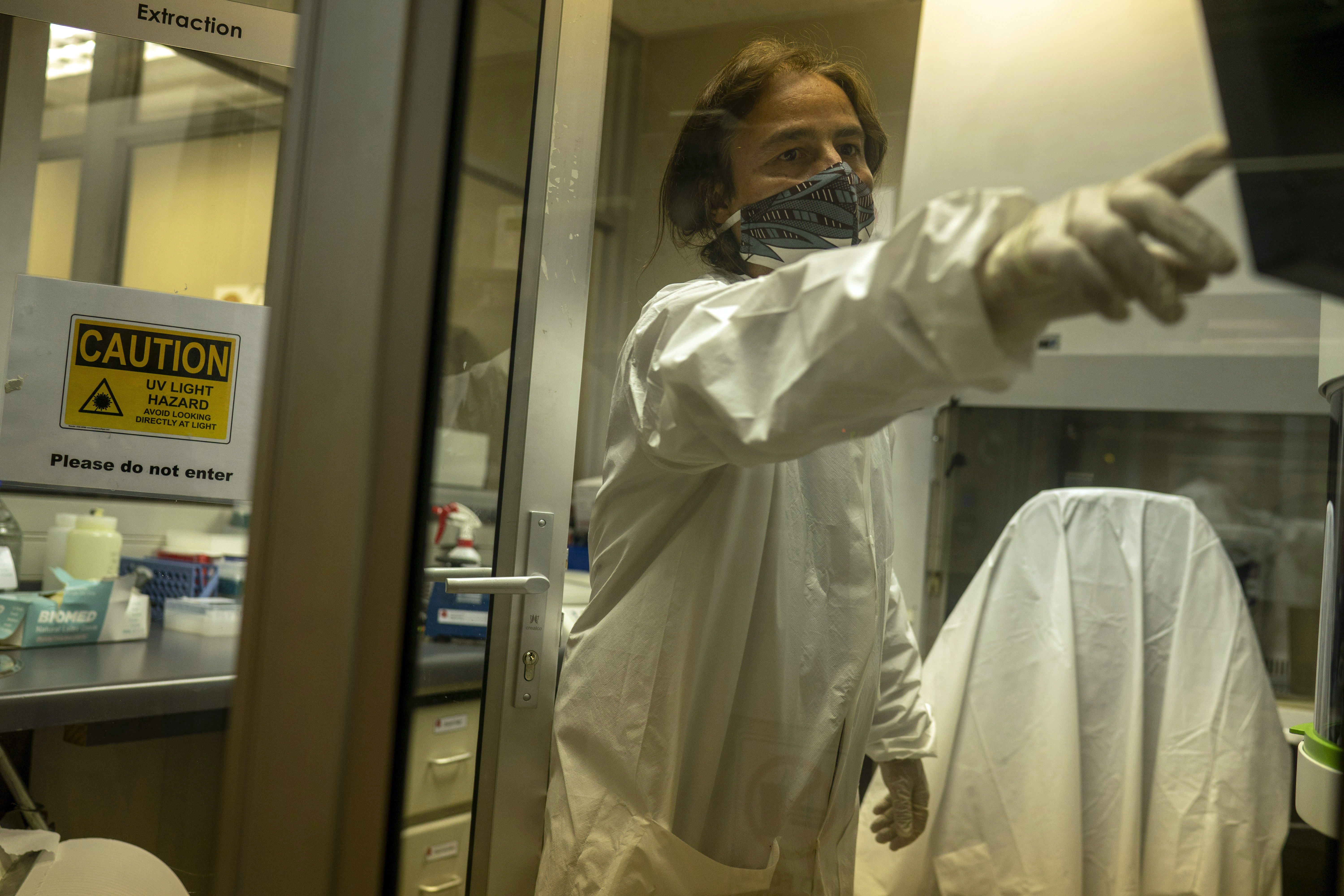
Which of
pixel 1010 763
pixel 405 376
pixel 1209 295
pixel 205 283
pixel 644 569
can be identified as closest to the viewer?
pixel 1209 295

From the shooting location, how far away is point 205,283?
1371 mm

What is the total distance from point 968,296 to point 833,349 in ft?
0.32

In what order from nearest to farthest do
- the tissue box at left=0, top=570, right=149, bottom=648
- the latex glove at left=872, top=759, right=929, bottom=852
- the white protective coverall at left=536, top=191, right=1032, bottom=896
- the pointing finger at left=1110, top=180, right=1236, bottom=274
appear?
the pointing finger at left=1110, top=180, right=1236, bottom=274 < the white protective coverall at left=536, top=191, right=1032, bottom=896 < the latex glove at left=872, top=759, right=929, bottom=852 < the tissue box at left=0, top=570, right=149, bottom=648

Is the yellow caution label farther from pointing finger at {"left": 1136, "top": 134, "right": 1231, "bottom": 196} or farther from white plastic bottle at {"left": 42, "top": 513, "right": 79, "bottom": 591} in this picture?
pointing finger at {"left": 1136, "top": 134, "right": 1231, "bottom": 196}

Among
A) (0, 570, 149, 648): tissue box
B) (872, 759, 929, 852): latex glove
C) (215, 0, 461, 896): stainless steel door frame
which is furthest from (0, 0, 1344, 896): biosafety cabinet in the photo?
(0, 570, 149, 648): tissue box

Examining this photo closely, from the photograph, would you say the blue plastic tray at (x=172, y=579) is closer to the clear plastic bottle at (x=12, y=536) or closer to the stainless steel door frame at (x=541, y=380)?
the clear plastic bottle at (x=12, y=536)

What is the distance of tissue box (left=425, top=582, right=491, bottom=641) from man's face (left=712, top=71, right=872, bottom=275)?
379 millimetres

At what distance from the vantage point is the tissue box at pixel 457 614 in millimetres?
739

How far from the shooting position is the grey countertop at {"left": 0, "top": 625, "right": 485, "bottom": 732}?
1.19 meters

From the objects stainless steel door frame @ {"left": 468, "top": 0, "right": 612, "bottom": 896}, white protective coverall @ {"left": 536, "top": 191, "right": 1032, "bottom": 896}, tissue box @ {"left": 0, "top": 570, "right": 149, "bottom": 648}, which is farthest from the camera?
tissue box @ {"left": 0, "top": 570, "right": 149, "bottom": 648}

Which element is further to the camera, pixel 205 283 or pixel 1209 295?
pixel 205 283

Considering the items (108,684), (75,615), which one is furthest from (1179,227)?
(75,615)

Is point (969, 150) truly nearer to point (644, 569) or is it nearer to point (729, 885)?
point (644, 569)

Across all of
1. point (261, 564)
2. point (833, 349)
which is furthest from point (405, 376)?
point (833, 349)
